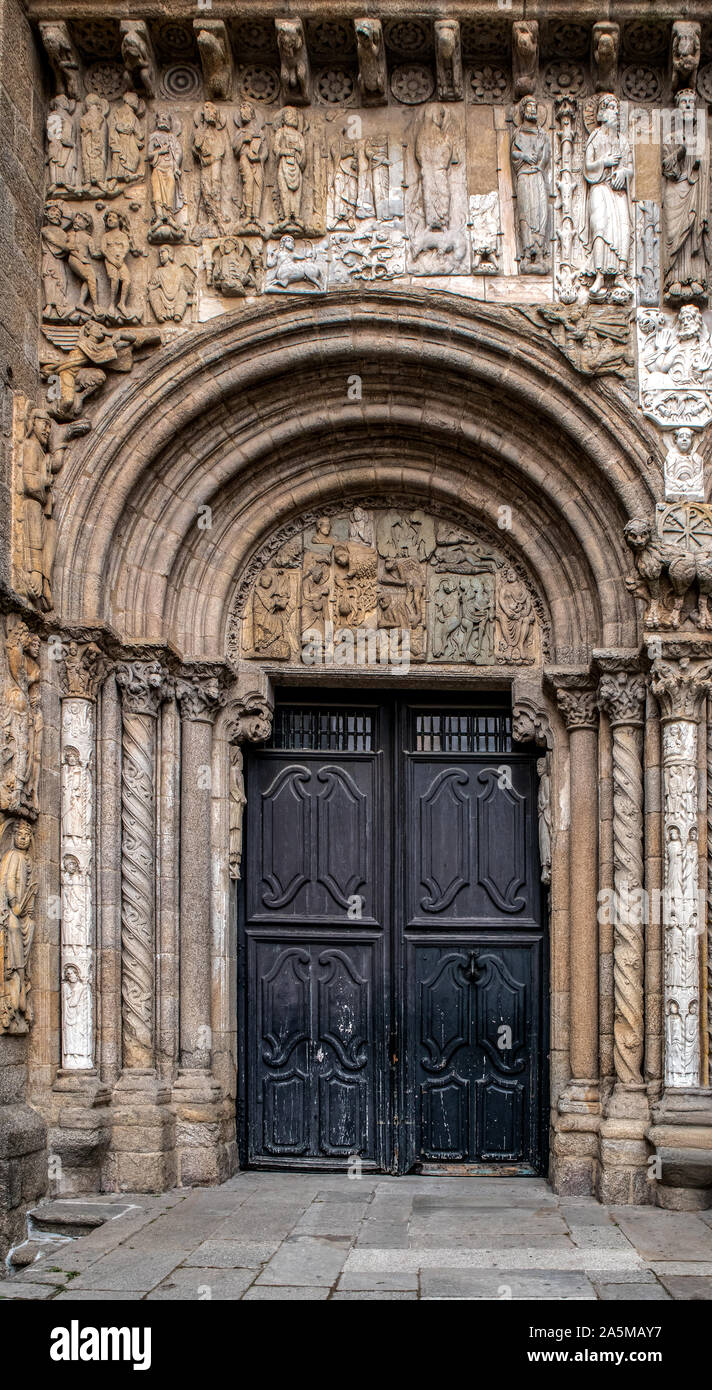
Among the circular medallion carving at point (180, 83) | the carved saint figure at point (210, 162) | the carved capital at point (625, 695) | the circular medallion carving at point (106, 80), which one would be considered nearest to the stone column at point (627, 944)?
the carved capital at point (625, 695)

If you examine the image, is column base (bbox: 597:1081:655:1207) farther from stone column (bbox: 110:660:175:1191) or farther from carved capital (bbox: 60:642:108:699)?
carved capital (bbox: 60:642:108:699)

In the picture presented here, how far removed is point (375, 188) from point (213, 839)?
4222 millimetres

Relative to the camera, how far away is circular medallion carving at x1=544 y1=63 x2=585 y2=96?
859cm

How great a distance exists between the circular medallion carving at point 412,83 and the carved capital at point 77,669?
4.01 m

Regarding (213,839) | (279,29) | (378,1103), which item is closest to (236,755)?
(213,839)

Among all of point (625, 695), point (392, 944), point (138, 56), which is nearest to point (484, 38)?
point (138, 56)

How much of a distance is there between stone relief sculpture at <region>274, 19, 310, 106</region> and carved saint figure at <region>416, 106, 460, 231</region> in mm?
782

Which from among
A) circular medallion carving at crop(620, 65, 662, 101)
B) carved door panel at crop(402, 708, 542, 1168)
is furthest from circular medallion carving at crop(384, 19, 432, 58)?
carved door panel at crop(402, 708, 542, 1168)

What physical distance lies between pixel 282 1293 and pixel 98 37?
722 centimetres

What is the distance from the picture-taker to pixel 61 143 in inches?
335

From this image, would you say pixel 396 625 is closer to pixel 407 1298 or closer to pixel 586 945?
pixel 586 945

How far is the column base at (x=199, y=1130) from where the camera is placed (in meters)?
8.17

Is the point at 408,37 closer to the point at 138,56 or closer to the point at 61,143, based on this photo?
the point at 138,56

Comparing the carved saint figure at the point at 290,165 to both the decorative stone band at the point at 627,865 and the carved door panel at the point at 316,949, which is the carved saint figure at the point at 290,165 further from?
the decorative stone band at the point at 627,865
